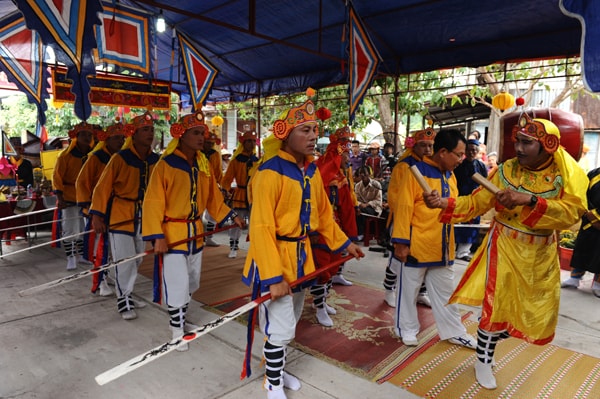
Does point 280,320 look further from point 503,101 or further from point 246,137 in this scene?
point 503,101

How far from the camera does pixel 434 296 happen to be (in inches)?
134

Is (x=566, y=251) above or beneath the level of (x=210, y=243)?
above

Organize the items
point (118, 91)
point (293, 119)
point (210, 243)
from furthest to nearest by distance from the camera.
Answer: point (118, 91), point (210, 243), point (293, 119)

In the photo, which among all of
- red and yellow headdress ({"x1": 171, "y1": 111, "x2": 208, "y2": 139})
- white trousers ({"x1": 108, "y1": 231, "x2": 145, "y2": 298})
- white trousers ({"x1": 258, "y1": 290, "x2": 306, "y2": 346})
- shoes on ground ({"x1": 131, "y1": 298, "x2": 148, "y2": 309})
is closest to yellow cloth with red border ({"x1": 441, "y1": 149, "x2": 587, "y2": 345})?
white trousers ({"x1": 258, "y1": 290, "x2": 306, "y2": 346})

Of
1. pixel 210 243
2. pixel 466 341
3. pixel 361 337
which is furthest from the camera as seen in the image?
pixel 210 243

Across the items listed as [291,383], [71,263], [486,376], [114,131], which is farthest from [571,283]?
[71,263]

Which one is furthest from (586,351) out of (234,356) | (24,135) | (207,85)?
(24,135)

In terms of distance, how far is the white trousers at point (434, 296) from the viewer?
3.38 meters

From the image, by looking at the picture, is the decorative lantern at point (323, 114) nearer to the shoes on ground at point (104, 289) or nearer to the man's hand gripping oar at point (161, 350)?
the man's hand gripping oar at point (161, 350)

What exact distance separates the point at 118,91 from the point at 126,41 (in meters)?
3.50

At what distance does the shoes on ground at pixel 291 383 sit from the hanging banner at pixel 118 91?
729 cm

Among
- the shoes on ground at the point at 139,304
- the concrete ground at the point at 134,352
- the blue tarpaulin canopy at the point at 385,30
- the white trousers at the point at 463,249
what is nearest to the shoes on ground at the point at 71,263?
the concrete ground at the point at 134,352

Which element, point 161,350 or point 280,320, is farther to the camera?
point 280,320

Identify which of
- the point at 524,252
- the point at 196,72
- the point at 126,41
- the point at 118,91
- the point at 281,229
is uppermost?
the point at 126,41
